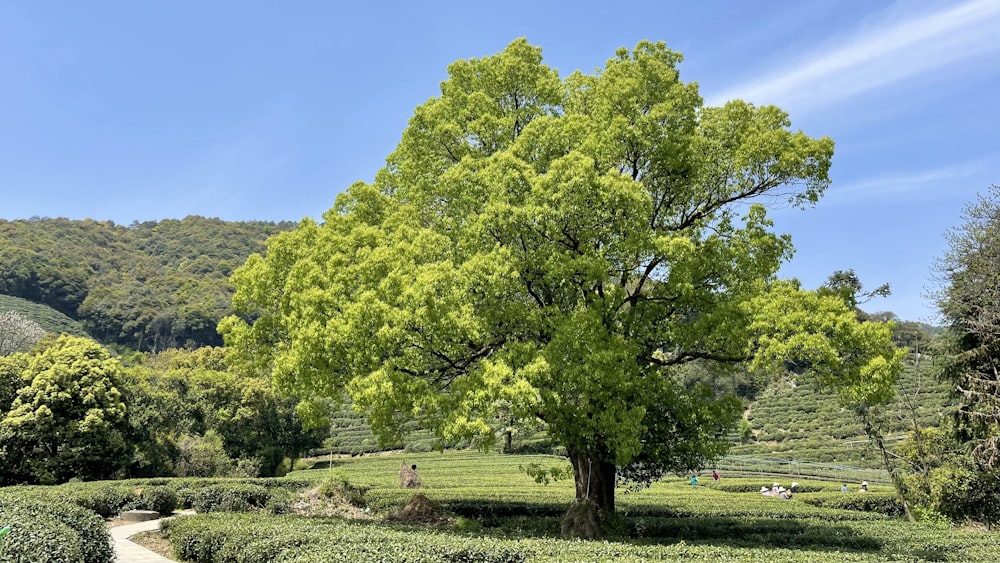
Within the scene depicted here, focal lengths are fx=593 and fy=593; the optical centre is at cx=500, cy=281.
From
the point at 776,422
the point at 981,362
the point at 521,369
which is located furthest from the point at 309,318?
the point at 776,422

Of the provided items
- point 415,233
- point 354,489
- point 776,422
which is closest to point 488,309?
point 415,233

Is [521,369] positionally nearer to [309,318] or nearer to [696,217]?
[309,318]

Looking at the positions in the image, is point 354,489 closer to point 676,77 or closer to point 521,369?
point 521,369

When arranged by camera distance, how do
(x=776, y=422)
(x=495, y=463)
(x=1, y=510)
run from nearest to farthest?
(x=1, y=510)
(x=495, y=463)
(x=776, y=422)

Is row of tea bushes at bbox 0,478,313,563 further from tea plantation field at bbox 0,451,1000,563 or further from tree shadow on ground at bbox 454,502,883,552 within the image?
tree shadow on ground at bbox 454,502,883,552

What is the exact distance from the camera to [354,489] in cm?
2159

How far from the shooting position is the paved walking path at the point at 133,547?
12.4 m

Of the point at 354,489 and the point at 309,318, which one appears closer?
the point at 309,318

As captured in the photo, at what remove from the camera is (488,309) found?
11875mm

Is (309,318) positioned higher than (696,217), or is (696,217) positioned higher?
(696,217)

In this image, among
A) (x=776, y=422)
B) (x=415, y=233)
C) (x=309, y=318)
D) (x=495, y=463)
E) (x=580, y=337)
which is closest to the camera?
(x=580, y=337)

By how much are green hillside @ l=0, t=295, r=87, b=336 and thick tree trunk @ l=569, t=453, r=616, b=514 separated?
367 ft

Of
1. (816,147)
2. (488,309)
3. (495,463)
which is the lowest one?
(495,463)

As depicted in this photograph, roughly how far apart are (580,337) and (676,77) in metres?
6.74
